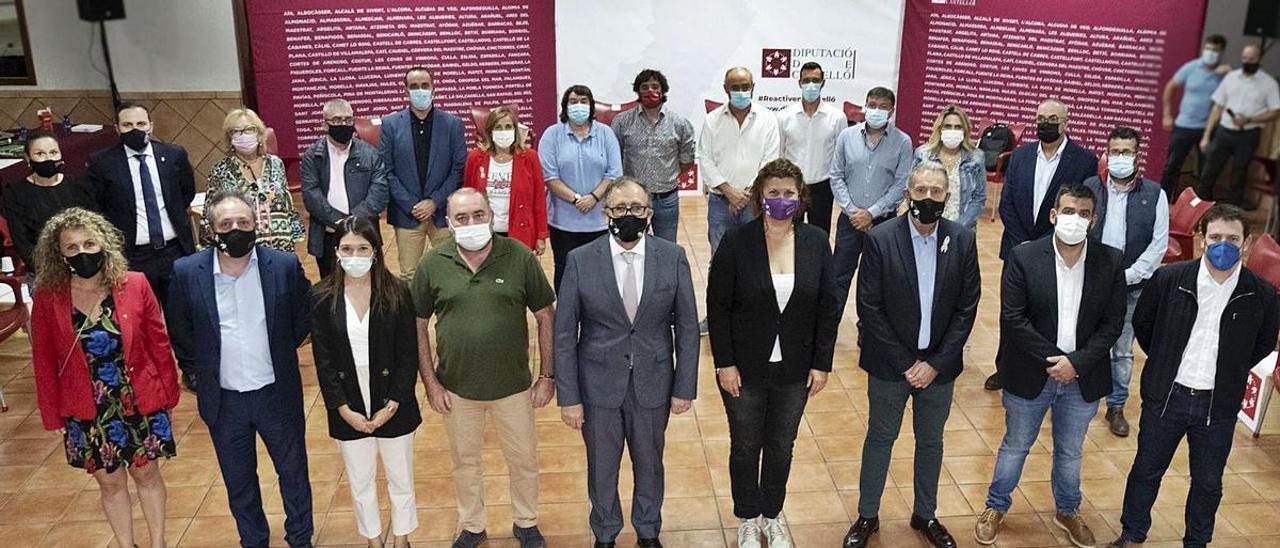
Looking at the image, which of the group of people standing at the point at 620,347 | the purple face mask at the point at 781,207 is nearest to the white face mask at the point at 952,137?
the group of people standing at the point at 620,347

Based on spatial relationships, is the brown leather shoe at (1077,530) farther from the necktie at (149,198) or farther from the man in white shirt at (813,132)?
the necktie at (149,198)

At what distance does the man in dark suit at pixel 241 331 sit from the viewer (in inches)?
140

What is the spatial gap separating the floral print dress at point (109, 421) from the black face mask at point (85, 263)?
122 mm

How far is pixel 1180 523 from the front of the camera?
171 inches

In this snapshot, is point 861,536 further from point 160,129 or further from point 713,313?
point 160,129

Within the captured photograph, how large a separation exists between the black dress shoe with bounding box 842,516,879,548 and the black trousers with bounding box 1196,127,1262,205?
3673mm

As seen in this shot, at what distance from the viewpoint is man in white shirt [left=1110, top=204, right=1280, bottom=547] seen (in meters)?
3.59

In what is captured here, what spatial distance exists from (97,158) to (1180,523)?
5.56m

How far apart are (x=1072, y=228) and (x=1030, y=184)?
1487 millimetres

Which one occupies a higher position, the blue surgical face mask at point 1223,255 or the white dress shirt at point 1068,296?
the blue surgical face mask at point 1223,255

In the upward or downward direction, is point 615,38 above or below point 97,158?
above

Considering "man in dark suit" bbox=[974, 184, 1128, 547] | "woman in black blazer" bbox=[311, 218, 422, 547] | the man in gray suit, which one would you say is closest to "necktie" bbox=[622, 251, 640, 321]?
the man in gray suit

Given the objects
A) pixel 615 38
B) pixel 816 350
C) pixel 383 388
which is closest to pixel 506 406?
pixel 383 388

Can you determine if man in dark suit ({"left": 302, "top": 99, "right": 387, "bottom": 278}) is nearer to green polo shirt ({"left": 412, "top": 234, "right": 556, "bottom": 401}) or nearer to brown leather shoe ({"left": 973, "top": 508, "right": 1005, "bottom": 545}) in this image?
green polo shirt ({"left": 412, "top": 234, "right": 556, "bottom": 401})
